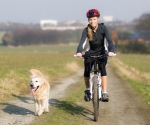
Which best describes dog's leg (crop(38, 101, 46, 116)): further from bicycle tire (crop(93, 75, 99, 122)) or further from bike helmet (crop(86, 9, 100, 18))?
bike helmet (crop(86, 9, 100, 18))

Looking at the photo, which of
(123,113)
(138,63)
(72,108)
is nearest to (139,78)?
(72,108)

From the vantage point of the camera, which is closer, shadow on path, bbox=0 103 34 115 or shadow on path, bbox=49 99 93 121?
shadow on path, bbox=49 99 93 121

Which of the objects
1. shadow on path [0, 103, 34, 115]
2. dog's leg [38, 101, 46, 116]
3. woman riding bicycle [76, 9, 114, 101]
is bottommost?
shadow on path [0, 103, 34, 115]

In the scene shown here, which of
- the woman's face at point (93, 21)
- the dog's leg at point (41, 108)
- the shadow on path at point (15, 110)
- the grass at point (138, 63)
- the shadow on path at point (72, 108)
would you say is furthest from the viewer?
the grass at point (138, 63)

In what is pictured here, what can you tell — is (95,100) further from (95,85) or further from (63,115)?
(63,115)

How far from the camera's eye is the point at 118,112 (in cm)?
829

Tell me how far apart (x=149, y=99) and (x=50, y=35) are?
9965cm

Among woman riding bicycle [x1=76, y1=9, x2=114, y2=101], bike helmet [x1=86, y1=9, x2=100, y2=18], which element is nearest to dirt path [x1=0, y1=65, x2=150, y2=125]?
woman riding bicycle [x1=76, y1=9, x2=114, y2=101]

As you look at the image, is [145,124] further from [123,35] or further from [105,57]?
[123,35]

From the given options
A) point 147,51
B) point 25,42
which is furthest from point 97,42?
point 25,42

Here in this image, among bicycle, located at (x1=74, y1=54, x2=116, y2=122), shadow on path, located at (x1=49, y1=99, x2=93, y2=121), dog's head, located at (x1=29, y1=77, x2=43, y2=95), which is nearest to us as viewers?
bicycle, located at (x1=74, y1=54, x2=116, y2=122)

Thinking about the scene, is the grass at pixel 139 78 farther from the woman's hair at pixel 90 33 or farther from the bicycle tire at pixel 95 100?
the woman's hair at pixel 90 33

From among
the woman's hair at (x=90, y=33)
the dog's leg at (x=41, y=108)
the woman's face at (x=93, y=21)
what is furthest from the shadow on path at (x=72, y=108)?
the woman's face at (x=93, y=21)

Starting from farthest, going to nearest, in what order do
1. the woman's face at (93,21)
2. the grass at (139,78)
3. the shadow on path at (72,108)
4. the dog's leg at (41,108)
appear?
the grass at (139,78), the shadow on path at (72,108), the dog's leg at (41,108), the woman's face at (93,21)
